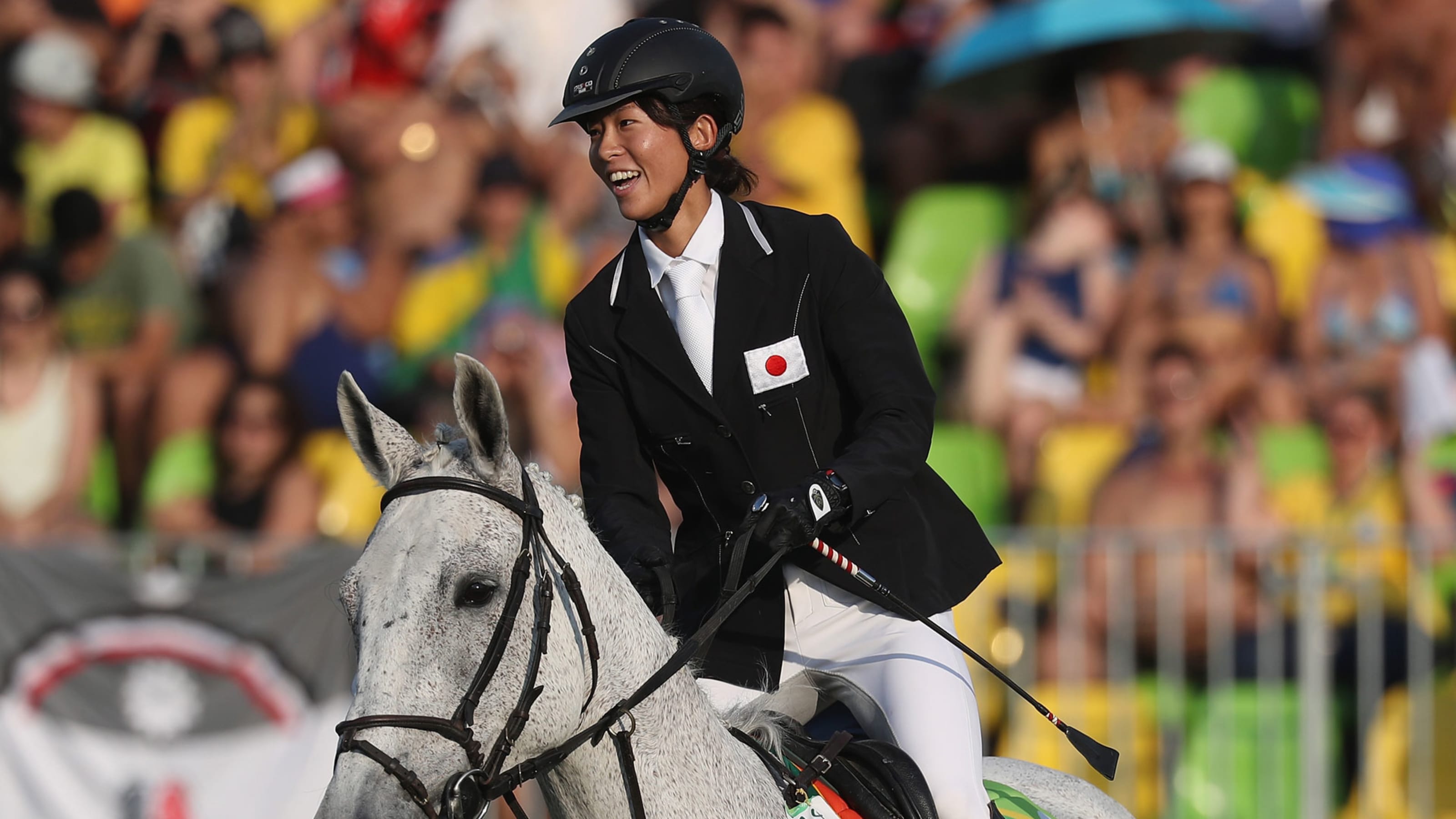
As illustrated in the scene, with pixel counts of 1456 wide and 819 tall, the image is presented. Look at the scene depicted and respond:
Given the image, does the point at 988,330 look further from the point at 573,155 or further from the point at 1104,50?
the point at 573,155

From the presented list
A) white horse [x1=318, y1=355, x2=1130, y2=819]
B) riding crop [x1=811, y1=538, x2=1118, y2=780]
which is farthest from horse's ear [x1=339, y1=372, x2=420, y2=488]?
riding crop [x1=811, y1=538, x2=1118, y2=780]

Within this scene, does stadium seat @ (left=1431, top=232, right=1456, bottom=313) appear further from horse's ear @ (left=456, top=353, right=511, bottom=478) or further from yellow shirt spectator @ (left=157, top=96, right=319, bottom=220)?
horse's ear @ (left=456, top=353, right=511, bottom=478)

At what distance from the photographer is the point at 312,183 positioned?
982 cm

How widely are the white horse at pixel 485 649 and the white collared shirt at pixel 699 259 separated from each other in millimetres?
671

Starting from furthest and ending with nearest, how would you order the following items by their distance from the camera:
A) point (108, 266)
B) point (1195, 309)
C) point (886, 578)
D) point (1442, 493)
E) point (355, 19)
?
point (355, 19)
point (108, 266)
point (1195, 309)
point (1442, 493)
point (886, 578)

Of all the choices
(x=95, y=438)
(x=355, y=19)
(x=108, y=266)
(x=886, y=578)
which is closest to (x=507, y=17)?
(x=355, y=19)

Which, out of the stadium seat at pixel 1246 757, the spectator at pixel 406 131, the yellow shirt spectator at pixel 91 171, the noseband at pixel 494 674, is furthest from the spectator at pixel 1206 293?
the yellow shirt spectator at pixel 91 171

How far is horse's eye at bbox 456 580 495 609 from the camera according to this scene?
2.75 m

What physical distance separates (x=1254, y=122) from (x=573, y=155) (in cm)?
399

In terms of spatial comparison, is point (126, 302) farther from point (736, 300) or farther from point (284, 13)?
point (736, 300)

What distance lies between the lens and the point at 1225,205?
337 inches

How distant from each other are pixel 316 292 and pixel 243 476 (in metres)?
1.29

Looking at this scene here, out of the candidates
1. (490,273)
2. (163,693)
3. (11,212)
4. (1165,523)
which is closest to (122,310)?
(11,212)

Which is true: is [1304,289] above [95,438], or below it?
below
